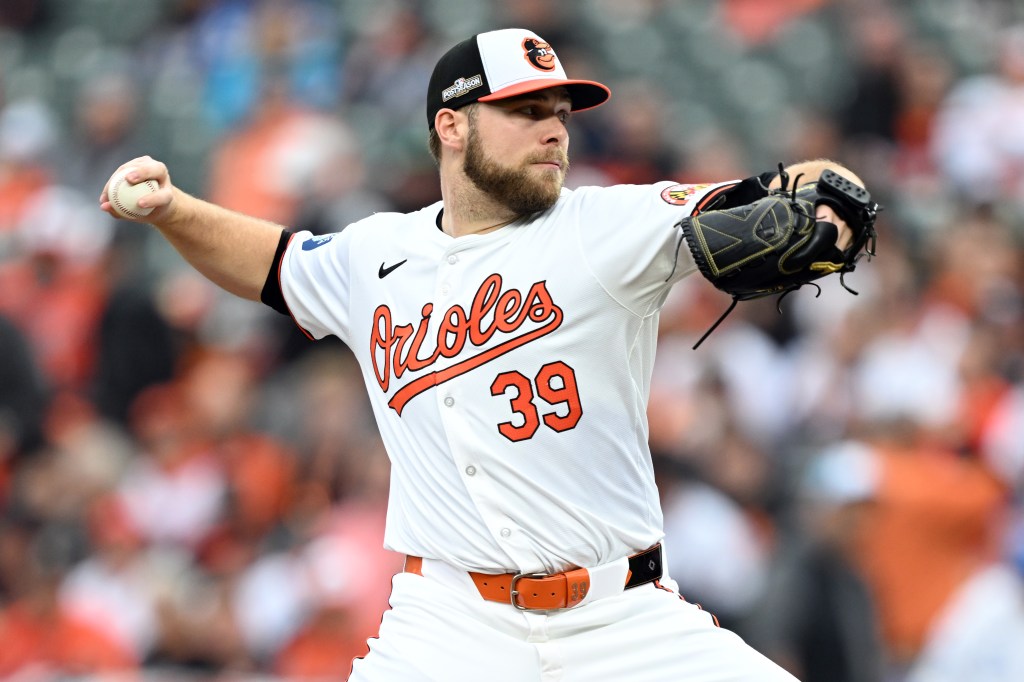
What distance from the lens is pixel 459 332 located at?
4113 millimetres

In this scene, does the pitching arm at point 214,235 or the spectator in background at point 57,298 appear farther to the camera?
the spectator in background at point 57,298

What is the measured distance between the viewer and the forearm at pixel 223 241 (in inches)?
177

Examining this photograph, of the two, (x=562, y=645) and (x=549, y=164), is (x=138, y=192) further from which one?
(x=562, y=645)

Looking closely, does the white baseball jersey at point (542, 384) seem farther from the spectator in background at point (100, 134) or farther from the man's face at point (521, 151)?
the spectator in background at point (100, 134)

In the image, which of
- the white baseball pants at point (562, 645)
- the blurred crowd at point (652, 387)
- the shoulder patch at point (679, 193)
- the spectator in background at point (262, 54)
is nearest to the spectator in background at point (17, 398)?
the blurred crowd at point (652, 387)

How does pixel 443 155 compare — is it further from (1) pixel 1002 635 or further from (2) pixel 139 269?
(2) pixel 139 269

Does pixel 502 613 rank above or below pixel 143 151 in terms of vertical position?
below

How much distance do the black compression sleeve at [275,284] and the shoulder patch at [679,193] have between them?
50.6 inches

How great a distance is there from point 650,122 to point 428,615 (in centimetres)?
636

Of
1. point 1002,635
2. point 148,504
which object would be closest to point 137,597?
point 148,504

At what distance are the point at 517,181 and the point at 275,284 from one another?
0.90 m

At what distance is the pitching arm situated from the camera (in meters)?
4.38

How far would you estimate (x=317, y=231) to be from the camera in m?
8.89

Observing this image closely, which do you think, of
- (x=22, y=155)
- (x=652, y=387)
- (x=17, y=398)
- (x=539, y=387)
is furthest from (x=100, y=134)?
(x=539, y=387)
